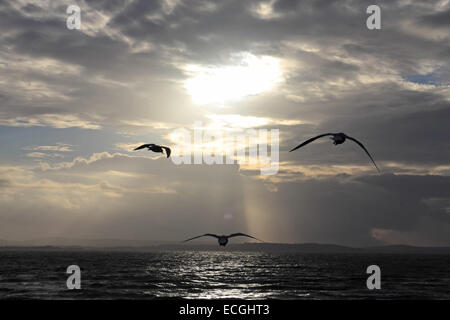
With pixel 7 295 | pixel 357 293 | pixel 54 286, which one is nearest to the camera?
pixel 7 295

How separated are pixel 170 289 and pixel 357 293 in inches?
960
